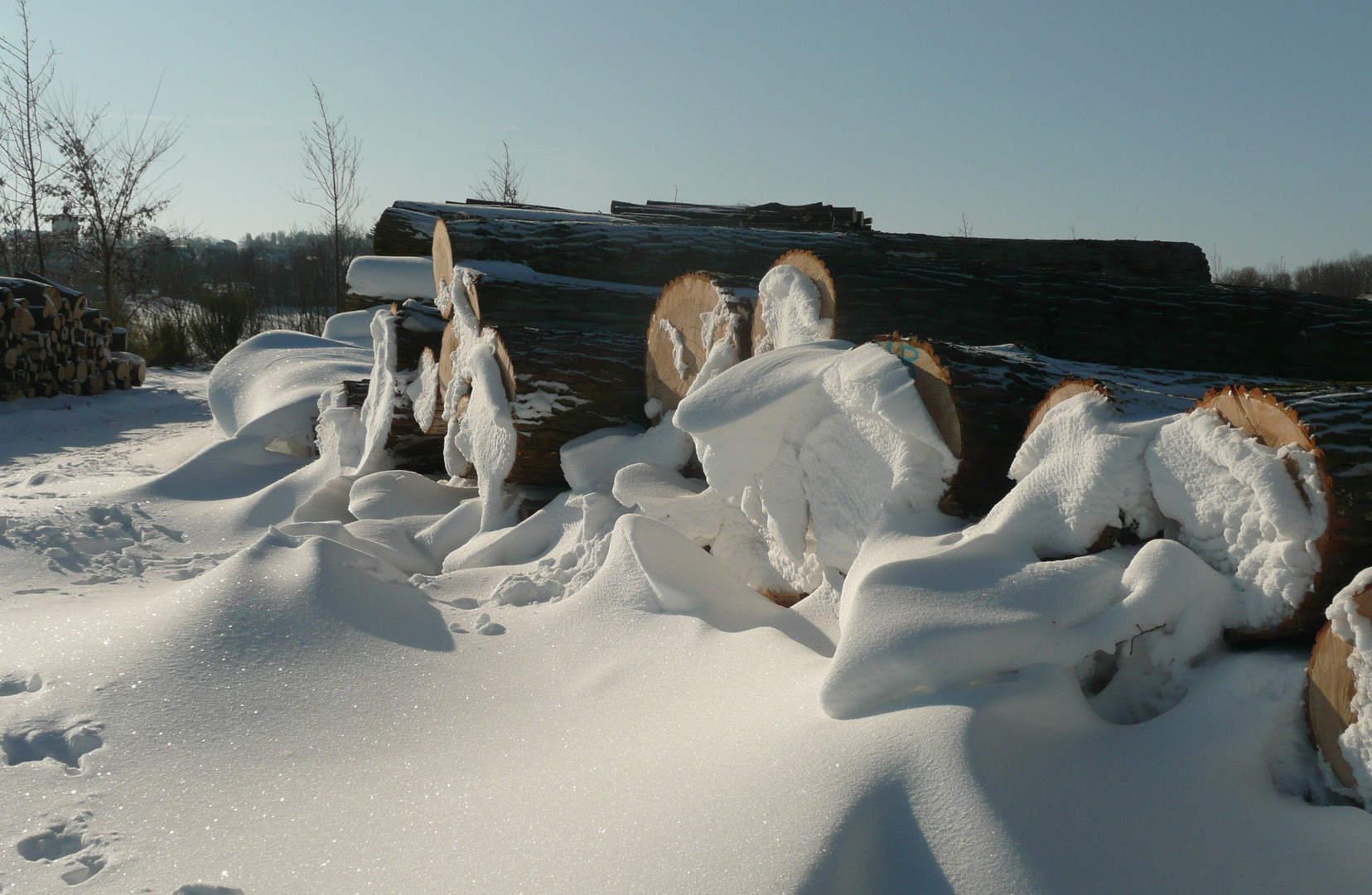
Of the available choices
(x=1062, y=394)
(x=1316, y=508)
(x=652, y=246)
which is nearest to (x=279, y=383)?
(x=652, y=246)

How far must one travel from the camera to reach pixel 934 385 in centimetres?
209

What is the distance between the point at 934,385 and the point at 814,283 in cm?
83

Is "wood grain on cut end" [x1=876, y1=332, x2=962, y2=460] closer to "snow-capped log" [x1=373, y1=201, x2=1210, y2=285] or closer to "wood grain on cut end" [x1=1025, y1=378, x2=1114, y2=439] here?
"wood grain on cut end" [x1=1025, y1=378, x2=1114, y2=439]

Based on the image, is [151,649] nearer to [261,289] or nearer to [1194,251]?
[1194,251]

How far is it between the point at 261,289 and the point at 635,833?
2046 centimetres

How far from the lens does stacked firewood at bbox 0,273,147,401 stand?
791 cm

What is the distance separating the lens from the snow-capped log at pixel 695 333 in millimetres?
2988

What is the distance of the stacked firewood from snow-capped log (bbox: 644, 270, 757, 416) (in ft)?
24.9

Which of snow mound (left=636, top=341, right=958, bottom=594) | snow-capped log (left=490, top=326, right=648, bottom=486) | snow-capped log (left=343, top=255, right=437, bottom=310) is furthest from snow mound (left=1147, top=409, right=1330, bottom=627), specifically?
snow-capped log (left=343, top=255, right=437, bottom=310)

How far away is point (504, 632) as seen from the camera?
2.55m

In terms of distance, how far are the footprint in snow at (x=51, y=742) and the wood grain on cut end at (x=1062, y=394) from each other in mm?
2371

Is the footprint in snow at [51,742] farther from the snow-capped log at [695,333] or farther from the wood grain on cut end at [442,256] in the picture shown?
the wood grain on cut end at [442,256]

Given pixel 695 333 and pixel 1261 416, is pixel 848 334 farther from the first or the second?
pixel 1261 416

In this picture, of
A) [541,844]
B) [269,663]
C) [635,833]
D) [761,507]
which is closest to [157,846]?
[269,663]
